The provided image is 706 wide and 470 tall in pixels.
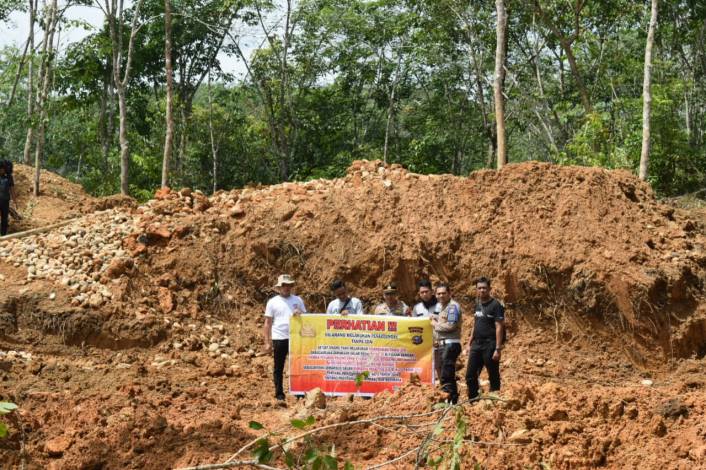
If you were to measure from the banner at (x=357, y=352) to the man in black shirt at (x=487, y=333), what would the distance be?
73 centimetres

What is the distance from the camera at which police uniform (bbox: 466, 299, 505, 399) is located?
346 inches

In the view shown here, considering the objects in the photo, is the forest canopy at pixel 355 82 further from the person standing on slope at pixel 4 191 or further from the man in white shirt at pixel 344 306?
the man in white shirt at pixel 344 306

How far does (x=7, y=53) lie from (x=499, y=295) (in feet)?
95.6

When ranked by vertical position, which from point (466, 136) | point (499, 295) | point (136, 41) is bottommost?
point (499, 295)

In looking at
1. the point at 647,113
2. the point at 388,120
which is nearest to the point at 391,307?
the point at 647,113

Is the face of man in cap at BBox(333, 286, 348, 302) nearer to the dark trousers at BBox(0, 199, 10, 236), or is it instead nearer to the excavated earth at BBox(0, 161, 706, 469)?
the excavated earth at BBox(0, 161, 706, 469)

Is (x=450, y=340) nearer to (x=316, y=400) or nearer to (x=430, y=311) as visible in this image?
(x=430, y=311)

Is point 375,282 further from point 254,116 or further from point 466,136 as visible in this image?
point 254,116

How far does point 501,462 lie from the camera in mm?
6844

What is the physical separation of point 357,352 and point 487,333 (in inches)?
65.1

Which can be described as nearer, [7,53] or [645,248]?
[645,248]

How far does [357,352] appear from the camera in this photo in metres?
9.74

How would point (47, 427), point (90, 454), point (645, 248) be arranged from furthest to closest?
1. point (645, 248)
2. point (47, 427)
3. point (90, 454)

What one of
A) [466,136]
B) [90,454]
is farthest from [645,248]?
[466,136]
